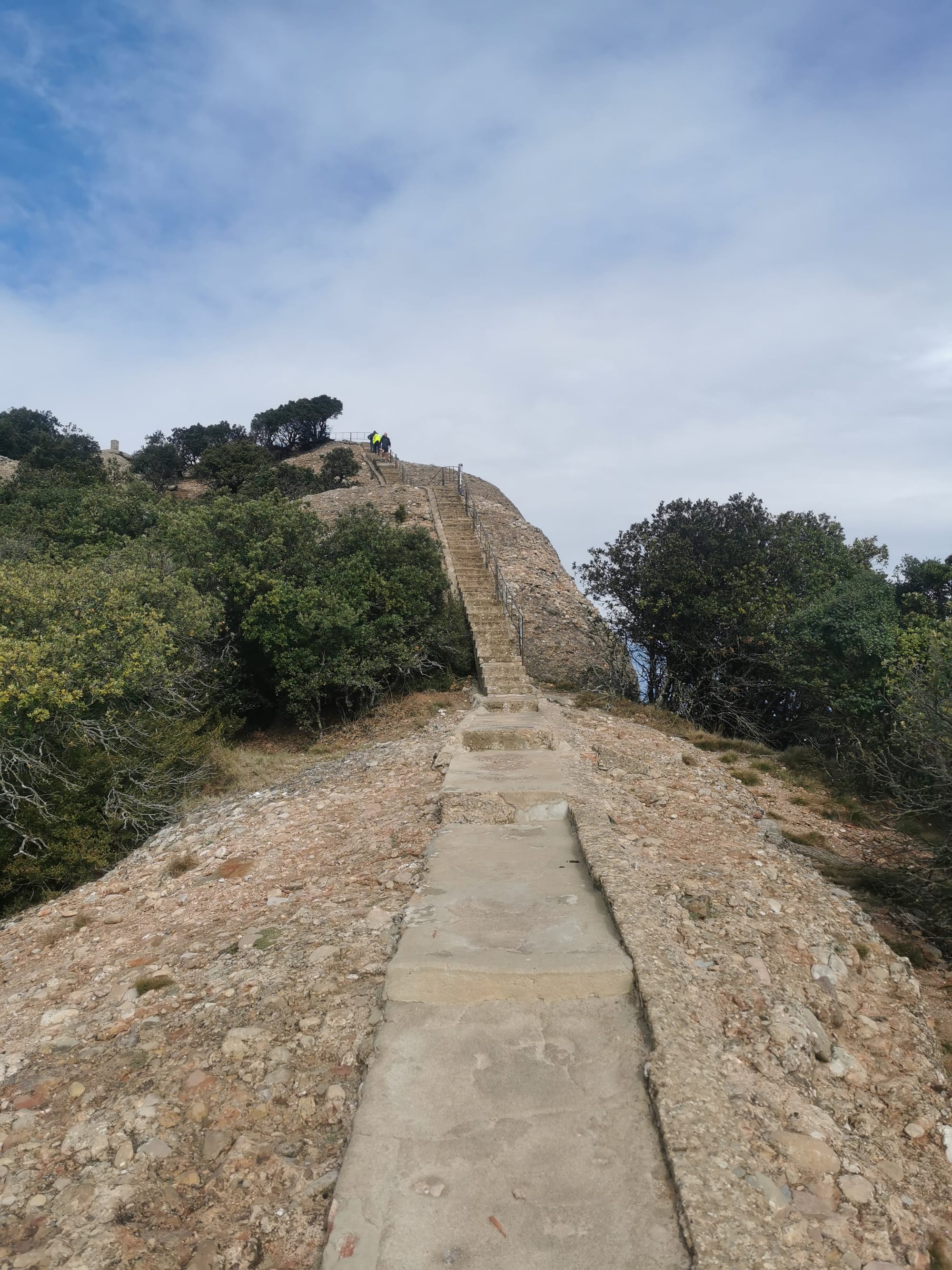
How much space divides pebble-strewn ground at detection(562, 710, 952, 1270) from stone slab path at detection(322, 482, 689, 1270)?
19cm

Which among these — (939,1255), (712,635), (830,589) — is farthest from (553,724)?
(939,1255)

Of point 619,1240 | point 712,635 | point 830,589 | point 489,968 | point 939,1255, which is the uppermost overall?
point 830,589

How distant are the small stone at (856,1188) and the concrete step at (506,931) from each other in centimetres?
126

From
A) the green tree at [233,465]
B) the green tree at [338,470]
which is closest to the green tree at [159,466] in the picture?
the green tree at [233,465]

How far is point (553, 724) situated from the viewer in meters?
11.4

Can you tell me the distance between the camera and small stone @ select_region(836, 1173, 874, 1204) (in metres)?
3.12

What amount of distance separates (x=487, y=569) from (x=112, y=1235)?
18.2m

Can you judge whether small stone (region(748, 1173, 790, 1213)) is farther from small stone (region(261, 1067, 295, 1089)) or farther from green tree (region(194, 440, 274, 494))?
green tree (region(194, 440, 274, 494))

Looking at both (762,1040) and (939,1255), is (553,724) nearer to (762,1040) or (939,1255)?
(762,1040)

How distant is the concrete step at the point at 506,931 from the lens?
13.5ft

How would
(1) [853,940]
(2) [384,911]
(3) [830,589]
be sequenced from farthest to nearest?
(3) [830,589]
(1) [853,940]
(2) [384,911]

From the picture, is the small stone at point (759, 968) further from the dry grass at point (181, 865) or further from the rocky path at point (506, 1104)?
the dry grass at point (181, 865)

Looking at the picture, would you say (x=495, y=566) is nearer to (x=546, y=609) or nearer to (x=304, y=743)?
(x=546, y=609)

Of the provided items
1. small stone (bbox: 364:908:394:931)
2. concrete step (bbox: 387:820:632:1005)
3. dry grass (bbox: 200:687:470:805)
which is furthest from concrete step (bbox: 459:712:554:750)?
small stone (bbox: 364:908:394:931)
